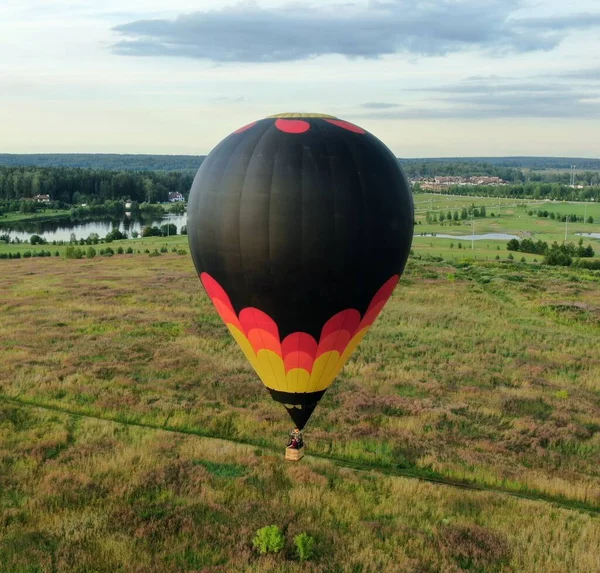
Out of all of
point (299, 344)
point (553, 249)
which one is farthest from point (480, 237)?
point (299, 344)

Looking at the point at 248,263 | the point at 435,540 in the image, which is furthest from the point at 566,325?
the point at 248,263

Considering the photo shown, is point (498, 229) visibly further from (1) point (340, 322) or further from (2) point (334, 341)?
(1) point (340, 322)

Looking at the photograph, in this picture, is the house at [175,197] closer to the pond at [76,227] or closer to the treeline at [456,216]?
the pond at [76,227]

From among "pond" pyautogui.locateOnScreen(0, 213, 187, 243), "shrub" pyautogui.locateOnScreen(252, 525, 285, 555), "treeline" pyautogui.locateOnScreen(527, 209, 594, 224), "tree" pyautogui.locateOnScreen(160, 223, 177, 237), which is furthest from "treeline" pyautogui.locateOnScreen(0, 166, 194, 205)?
"shrub" pyautogui.locateOnScreen(252, 525, 285, 555)

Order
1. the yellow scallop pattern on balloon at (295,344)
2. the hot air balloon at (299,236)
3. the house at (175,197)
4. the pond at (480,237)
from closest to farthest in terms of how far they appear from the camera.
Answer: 1. the hot air balloon at (299,236)
2. the yellow scallop pattern on balloon at (295,344)
3. the pond at (480,237)
4. the house at (175,197)

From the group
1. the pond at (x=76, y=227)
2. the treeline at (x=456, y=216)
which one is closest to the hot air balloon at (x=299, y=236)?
the pond at (x=76, y=227)

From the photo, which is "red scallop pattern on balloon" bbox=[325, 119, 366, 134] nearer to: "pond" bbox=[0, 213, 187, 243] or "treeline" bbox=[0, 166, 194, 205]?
"pond" bbox=[0, 213, 187, 243]

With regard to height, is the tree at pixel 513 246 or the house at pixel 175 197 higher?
the house at pixel 175 197
